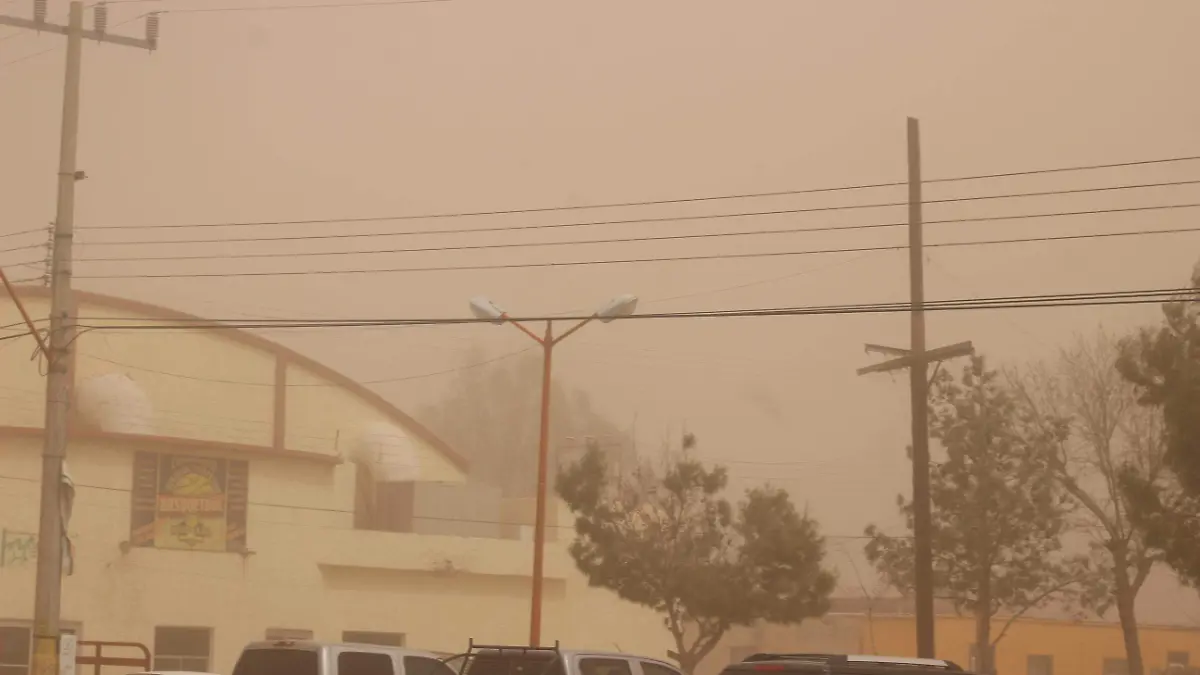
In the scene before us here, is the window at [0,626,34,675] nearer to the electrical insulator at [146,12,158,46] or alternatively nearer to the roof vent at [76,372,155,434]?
the roof vent at [76,372,155,434]

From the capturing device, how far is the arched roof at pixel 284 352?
191 ft

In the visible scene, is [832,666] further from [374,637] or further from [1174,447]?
[374,637]

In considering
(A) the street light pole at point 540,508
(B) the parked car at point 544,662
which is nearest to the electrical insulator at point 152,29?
(A) the street light pole at point 540,508

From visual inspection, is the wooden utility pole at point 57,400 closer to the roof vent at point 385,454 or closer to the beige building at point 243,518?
the beige building at point 243,518

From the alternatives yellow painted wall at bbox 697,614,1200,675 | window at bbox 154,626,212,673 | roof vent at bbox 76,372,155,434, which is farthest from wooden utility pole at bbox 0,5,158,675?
yellow painted wall at bbox 697,614,1200,675

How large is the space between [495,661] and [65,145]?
48.3 ft

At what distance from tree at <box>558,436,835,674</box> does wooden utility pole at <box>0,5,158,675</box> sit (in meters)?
18.8

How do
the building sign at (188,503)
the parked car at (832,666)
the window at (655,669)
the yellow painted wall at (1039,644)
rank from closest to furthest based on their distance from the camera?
the parked car at (832,666) → the window at (655,669) → the building sign at (188,503) → the yellow painted wall at (1039,644)

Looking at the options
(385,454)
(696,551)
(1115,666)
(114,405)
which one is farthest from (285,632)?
(1115,666)

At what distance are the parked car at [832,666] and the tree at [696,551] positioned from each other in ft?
96.4

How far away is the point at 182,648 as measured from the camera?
175ft

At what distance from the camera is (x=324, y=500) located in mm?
58562

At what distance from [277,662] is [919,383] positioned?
1659 cm

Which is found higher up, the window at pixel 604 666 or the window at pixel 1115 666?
the window at pixel 604 666
